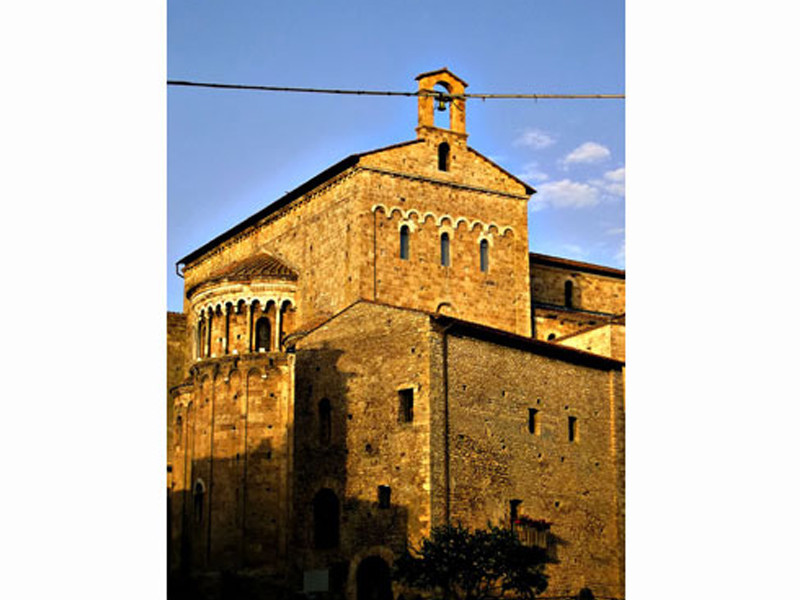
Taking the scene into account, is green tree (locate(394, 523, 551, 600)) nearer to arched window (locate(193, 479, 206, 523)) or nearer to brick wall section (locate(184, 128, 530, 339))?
arched window (locate(193, 479, 206, 523))

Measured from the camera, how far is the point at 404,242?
25906mm

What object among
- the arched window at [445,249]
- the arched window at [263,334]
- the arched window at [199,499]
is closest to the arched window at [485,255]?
the arched window at [445,249]

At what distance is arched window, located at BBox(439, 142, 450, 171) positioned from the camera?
26.8m

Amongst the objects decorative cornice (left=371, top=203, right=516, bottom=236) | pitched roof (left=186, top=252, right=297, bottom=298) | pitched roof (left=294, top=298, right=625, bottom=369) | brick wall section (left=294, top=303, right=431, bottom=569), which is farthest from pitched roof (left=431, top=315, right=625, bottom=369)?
pitched roof (left=186, top=252, right=297, bottom=298)

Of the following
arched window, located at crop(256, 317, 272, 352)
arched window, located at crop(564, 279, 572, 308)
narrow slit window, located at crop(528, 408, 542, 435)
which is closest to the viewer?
narrow slit window, located at crop(528, 408, 542, 435)

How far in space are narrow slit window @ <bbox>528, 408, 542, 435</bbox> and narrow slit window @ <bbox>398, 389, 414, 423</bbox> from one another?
2460 millimetres

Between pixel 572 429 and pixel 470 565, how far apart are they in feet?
19.8

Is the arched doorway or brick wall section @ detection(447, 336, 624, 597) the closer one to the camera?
brick wall section @ detection(447, 336, 624, 597)

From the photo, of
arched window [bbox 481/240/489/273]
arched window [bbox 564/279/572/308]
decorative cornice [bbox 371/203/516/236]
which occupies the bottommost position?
arched window [bbox 564/279/572/308]

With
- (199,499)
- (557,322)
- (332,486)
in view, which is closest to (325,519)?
(332,486)

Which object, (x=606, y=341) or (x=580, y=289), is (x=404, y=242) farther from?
(x=580, y=289)

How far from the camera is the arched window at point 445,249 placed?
2628 centimetres

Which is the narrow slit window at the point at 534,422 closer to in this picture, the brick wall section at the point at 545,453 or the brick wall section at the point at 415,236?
the brick wall section at the point at 545,453

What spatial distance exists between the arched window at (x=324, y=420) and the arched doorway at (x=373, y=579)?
2.76 m
